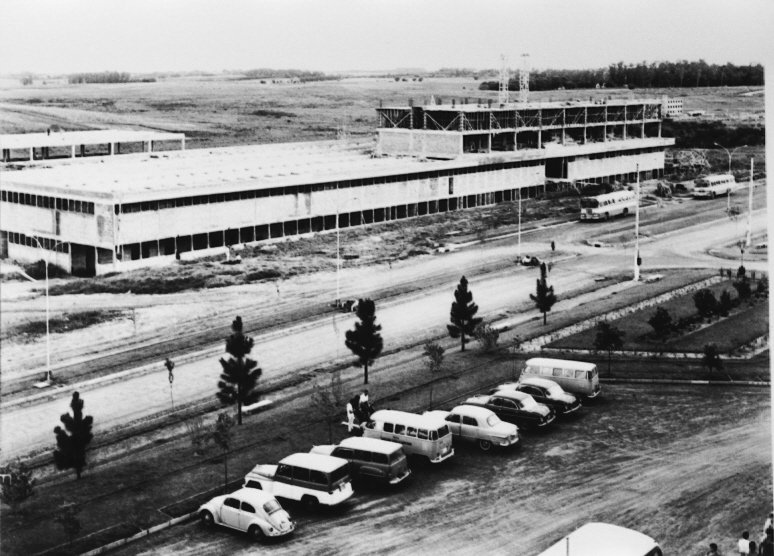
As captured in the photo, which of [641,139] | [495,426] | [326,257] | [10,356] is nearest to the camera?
[495,426]

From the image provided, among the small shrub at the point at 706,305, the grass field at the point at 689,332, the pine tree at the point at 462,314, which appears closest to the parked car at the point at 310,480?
the pine tree at the point at 462,314

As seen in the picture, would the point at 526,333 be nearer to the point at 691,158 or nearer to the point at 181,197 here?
the point at 181,197

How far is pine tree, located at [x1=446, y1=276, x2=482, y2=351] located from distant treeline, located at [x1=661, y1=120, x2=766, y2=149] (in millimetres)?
20294

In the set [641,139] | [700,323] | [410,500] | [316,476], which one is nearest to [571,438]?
[410,500]

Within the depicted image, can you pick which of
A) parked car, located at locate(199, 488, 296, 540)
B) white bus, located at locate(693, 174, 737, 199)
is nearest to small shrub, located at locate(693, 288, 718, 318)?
parked car, located at locate(199, 488, 296, 540)

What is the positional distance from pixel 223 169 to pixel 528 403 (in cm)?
1605

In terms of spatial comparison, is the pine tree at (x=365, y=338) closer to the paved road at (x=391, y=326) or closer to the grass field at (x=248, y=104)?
the paved road at (x=391, y=326)

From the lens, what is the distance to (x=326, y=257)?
25.0 meters

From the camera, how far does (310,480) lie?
12.6 metres

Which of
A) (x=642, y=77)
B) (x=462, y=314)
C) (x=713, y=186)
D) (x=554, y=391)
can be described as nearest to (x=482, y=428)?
(x=554, y=391)

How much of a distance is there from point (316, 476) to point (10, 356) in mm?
7871

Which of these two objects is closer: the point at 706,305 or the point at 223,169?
the point at 706,305

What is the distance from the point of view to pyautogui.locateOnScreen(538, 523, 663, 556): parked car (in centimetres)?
1079

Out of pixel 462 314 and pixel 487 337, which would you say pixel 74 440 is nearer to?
pixel 462 314
